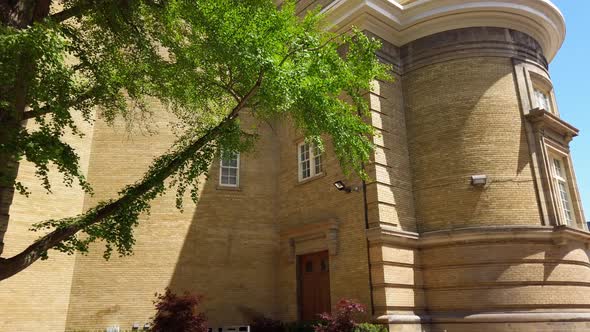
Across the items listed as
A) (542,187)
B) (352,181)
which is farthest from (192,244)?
(542,187)

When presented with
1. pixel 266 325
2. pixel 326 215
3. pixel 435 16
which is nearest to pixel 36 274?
pixel 266 325

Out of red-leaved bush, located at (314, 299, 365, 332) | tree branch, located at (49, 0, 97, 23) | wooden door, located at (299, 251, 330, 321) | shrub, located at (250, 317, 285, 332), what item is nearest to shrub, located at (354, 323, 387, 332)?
red-leaved bush, located at (314, 299, 365, 332)

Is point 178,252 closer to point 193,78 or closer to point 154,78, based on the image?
point 154,78

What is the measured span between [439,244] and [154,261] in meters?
9.62

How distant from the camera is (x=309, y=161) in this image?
16750mm

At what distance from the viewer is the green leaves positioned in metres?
8.38

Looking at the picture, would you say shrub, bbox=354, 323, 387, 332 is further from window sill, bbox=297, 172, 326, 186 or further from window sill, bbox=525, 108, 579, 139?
window sill, bbox=525, 108, 579, 139

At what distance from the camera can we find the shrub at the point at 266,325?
49.4ft

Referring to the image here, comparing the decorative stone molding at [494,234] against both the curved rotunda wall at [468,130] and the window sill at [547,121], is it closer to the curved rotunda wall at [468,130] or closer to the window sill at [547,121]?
the curved rotunda wall at [468,130]

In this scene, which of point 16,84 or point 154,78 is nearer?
point 16,84

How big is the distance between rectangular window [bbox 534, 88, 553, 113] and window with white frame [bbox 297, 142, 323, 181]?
27.3 ft

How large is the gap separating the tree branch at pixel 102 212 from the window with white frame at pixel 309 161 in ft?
22.1

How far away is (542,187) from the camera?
14.1 metres

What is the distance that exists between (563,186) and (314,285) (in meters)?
9.66
